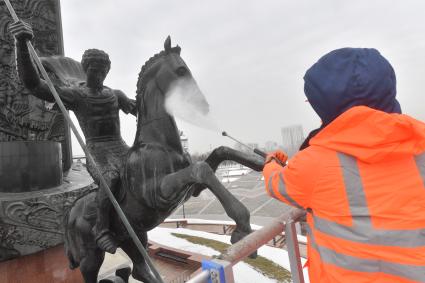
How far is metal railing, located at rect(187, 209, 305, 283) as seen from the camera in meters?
1.32

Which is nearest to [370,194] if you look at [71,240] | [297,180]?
[297,180]

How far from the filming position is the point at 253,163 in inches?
116

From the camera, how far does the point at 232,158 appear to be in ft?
10.1

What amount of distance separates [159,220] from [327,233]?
7.61 ft

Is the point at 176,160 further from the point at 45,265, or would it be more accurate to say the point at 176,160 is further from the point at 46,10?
the point at 46,10

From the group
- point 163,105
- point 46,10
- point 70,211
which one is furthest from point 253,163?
point 46,10

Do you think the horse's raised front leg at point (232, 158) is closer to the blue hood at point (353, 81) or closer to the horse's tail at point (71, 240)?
the blue hood at point (353, 81)

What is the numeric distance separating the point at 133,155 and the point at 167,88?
81 cm

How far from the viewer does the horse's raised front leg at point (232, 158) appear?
2951 mm

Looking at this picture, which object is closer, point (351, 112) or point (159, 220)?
point (351, 112)

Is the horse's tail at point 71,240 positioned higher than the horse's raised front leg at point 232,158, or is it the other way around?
the horse's raised front leg at point 232,158

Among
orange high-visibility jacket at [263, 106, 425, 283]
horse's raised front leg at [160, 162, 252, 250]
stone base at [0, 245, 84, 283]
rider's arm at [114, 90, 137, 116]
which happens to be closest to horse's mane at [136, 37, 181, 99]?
rider's arm at [114, 90, 137, 116]

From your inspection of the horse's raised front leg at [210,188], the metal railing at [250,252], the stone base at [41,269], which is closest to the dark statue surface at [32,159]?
the stone base at [41,269]

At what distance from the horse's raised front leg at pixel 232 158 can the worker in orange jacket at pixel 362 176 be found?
152cm
